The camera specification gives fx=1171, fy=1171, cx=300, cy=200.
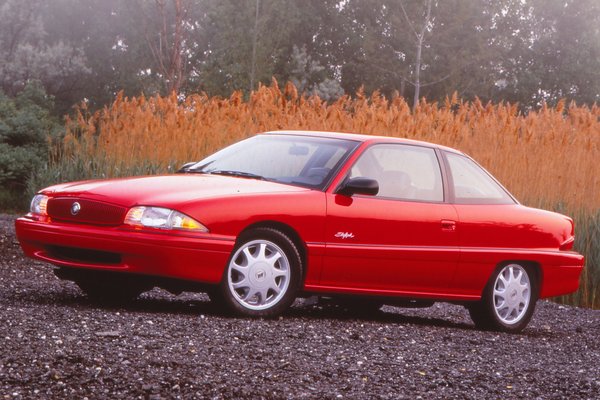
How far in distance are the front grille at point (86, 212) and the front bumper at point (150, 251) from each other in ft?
0.19

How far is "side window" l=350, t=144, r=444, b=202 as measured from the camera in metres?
8.99

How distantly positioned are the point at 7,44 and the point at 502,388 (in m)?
39.6

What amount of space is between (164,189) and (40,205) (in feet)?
3.31

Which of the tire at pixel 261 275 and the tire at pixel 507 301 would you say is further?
the tire at pixel 507 301

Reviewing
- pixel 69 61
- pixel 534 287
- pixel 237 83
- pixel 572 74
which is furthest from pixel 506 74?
pixel 534 287

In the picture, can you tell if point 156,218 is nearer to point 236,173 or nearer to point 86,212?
point 86,212

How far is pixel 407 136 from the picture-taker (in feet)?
49.4

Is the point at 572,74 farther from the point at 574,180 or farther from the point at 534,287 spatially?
the point at 534,287

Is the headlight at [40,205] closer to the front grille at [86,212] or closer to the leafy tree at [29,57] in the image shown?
the front grille at [86,212]

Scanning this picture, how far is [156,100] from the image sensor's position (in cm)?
1705

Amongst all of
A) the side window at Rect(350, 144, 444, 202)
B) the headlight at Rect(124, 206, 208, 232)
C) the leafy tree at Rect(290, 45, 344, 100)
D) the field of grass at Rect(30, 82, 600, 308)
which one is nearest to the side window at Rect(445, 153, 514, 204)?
the side window at Rect(350, 144, 444, 202)

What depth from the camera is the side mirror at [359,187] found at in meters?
8.51

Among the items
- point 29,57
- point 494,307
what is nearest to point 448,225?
point 494,307

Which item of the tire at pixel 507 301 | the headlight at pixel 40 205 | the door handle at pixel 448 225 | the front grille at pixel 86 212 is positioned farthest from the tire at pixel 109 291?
the tire at pixel 507 301
